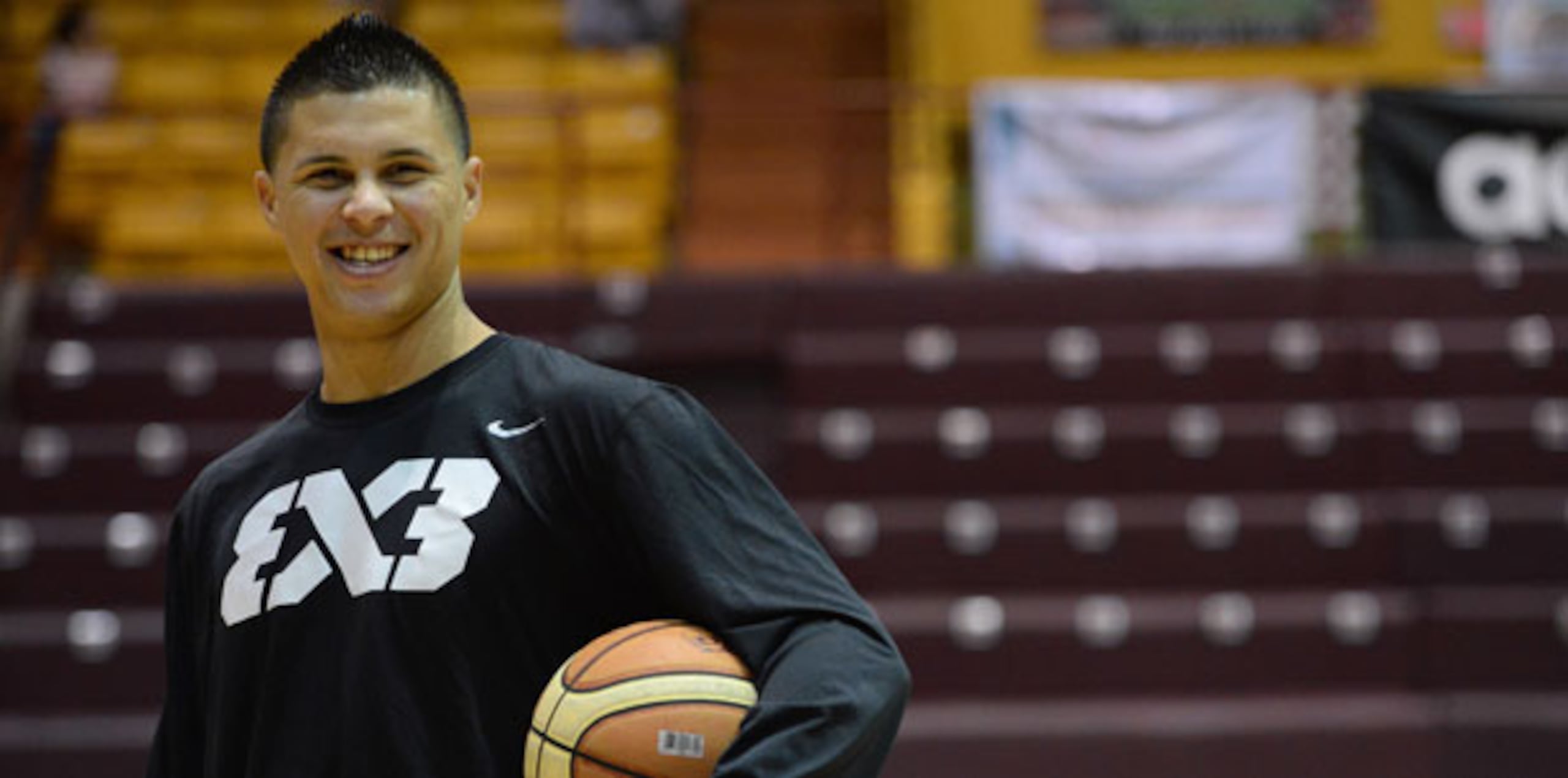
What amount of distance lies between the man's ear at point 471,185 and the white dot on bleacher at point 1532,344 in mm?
6412

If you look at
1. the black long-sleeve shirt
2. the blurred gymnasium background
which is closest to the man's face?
the black long-sleeve shirt

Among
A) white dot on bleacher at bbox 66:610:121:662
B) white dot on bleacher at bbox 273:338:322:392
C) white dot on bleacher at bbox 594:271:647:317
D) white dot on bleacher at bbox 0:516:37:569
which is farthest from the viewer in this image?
white dot on bleacher at bbox 594:271:647:317

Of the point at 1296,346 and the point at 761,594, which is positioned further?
the point at 1296,346

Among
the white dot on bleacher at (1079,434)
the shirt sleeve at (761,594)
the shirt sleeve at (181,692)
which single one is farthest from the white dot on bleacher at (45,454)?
the shirt sleeve at (761,594)

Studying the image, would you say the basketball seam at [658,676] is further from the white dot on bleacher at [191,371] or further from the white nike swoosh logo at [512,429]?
the white dot on bleacher at [191,371]

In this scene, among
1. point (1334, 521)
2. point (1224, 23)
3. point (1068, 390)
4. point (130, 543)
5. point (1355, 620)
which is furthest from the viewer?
point (1224, 23)

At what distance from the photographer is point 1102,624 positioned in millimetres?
6711

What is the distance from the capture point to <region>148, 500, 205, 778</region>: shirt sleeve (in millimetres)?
2004

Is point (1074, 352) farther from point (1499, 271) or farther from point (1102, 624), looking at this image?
point (1499, 271)

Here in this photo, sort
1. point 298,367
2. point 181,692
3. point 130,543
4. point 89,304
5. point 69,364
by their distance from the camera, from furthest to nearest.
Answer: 1. point 89,304
2. point 69,364
3. point 298,367
4. point 130,543
5. point 181,692

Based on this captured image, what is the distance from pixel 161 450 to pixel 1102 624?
11.9 ft

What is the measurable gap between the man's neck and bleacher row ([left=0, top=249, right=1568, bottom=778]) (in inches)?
182

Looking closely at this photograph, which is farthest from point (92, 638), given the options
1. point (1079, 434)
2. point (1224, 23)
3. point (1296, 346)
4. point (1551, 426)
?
point (1224, 23)

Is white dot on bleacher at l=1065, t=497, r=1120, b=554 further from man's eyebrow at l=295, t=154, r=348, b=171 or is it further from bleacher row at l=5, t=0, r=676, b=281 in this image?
man's eyebrow at l=295, t=154, r=348, b=171
